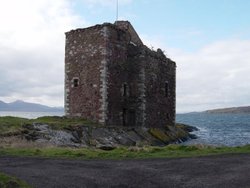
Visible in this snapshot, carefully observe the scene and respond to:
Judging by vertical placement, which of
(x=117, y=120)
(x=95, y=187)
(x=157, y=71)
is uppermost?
(x=157, y=71)

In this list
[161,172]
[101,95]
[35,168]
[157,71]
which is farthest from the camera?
[157,71]

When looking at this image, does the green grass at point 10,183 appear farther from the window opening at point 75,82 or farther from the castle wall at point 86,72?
the window opening at point 75,82

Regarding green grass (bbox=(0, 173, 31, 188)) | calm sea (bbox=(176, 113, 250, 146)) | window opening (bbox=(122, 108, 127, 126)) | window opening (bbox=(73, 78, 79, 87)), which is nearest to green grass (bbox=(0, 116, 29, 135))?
window opening (bbox=(73, 78, 79, 87))

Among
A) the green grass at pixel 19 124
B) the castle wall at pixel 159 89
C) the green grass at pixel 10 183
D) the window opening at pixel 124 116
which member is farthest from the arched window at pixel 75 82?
the green grass at pixel 10 183

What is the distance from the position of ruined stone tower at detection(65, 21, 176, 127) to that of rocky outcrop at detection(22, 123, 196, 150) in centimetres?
124

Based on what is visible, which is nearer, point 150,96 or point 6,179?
point 6,179

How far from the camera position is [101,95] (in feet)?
114

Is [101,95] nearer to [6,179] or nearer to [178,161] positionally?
[178,161]

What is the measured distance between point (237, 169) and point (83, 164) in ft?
18.7

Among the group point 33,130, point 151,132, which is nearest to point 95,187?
point 33,130

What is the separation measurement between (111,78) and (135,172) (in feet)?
70.9

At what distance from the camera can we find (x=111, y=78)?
3566 centimetres

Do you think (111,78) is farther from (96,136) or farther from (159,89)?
(159,89)

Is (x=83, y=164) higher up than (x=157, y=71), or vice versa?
(x=157, y=71)
